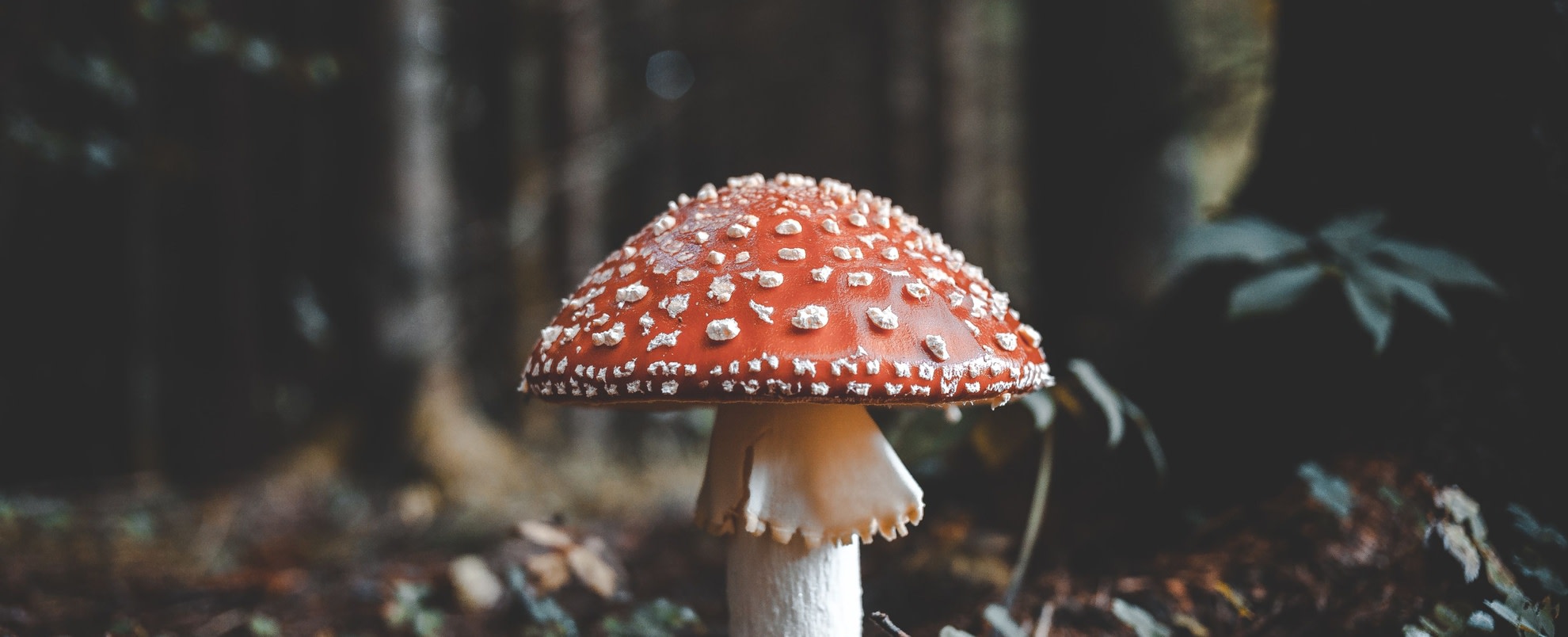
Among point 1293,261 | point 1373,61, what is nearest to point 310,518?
point 1293,261

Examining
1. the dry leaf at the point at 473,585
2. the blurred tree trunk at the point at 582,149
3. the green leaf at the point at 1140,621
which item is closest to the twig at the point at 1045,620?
the green leaf at the point at 1140,621

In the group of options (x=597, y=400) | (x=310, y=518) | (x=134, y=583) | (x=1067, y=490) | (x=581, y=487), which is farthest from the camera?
(x=581, y=487)

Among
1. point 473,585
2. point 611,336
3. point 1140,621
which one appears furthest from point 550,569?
point 1140,621

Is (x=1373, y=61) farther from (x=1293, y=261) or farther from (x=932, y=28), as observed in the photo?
(x=932, y=28)

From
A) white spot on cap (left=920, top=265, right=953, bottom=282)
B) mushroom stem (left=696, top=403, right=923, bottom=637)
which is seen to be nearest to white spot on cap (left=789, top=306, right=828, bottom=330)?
white spot on cap (left=920, top=265, right=953, bottom=282)

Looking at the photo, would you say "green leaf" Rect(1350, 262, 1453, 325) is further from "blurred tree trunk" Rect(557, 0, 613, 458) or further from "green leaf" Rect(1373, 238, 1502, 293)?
"blurred tree trunk" Rect(557, 0, 613, 458)

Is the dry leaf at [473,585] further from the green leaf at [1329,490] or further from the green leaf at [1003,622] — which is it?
the green leaf at [1329,490]
